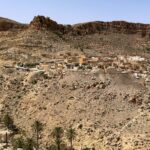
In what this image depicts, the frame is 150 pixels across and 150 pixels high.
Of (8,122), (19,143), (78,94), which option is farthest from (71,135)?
(8,122)

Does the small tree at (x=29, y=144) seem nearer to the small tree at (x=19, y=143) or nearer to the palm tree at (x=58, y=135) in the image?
the small tree at (x=19, y=143)

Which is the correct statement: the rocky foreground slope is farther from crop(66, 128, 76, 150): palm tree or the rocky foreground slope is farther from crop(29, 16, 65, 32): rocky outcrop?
crop(29, 16, 65, 32): rocky outcrop

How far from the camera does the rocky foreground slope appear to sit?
52531 mm

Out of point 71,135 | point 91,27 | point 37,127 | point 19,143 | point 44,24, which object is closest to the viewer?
point 71,135

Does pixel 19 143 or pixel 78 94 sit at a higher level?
pixel 78 94

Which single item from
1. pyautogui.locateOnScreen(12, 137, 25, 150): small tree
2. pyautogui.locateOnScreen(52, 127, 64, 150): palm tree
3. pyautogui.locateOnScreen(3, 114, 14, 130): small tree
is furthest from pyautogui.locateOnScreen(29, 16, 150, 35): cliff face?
pyautogui.locateOnScreen(52, 127, 64, 150): palm tree

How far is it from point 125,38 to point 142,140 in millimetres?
65106

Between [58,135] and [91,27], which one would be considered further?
[91,27]

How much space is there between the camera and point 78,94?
6041 cm

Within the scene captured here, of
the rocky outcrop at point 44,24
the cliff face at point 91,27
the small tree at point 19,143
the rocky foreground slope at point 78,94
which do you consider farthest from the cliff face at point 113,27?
the small tree at point 19,143

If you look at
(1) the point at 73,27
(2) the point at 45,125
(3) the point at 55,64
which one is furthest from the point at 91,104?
(1) the point at 73,27

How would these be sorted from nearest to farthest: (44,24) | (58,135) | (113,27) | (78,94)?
(58,135) → (78,94) → (44,24) → (113,27)

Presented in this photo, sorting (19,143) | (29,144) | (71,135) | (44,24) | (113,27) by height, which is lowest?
(19,143)

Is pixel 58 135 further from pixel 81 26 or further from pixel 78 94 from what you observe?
pixel 81 26
